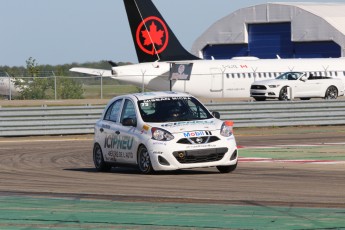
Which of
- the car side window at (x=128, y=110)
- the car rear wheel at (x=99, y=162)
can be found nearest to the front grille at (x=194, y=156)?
the car side window at (x=128, y=110)

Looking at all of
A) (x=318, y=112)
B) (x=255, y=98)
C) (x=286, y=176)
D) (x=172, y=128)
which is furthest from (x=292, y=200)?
(x=255, y=98)

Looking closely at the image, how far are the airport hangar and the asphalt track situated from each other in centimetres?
5289

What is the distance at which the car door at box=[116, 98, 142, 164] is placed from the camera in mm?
17969

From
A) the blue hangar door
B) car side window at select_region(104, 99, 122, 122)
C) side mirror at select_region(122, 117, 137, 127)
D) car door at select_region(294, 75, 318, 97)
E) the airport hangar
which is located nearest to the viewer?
side mirror at select_region(122, 117, 137, 127)

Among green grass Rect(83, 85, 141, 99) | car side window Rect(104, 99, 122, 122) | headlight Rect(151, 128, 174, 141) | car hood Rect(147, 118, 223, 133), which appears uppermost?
car side window Rect(104, 99, 122, 122)

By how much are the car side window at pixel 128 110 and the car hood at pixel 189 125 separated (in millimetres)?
789

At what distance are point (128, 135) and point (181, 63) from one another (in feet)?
122

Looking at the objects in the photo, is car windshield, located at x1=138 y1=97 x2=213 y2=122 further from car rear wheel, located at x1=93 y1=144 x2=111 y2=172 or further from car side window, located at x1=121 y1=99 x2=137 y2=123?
car rear wheel, located at x1=93 y1=144 x2=111 y2=172

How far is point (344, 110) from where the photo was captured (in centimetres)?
3488

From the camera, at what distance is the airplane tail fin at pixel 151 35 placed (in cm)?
5531

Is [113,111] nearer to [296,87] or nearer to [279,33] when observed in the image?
[296,87]

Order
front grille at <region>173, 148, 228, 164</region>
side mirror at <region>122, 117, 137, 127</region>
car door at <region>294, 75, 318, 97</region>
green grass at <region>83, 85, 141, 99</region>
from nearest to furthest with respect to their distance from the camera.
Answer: front grille at <region>173, 148, 228, 164</region>, side mirror at <region>122, 117, 137, 127</region>, car door at <region>294, 75, 318, 97</region>, green grass at <region>83, 85, 141, 99</region>

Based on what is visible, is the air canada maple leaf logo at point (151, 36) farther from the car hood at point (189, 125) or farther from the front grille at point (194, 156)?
the front grille at point (194, 156)

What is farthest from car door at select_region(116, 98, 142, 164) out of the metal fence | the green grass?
the green grass
